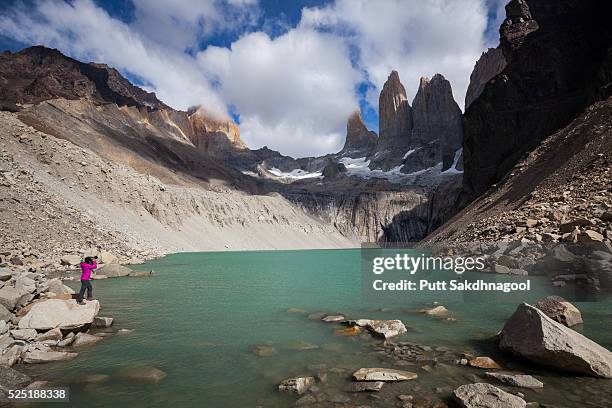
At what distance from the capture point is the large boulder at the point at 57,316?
11.2 meters

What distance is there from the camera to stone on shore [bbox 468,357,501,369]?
27.4ft

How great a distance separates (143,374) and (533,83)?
83093 mm

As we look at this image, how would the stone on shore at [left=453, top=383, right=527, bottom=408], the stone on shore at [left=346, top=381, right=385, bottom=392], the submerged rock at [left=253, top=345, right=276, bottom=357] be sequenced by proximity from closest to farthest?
the stone on shore at [left=453, top=383, right=527, bottom=408], the stone on shore at [left=346, top=381, right=385, bottom=392], the submerged rock at [left=253, top=345, right=276, bottom=357]

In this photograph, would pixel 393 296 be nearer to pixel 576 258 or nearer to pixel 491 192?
pixel 576 258

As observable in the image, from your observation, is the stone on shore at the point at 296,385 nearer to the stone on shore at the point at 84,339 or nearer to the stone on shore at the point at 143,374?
the stone on shore at the point at 143,374

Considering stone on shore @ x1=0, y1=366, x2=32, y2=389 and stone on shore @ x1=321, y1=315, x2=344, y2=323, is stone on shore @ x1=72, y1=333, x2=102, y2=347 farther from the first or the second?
stone on shore @ x1=321, y1=315, x2=344, y2=323

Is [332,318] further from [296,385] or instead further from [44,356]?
[44,356]

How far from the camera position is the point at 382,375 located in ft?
25.7

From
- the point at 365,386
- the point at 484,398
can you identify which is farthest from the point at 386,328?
the point at 484,398

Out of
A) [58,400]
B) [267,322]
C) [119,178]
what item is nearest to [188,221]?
[119,178]

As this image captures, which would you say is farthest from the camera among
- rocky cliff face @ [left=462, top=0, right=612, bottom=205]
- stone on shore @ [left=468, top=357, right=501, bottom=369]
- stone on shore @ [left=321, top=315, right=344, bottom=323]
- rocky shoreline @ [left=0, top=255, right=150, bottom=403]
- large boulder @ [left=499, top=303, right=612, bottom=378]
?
rocky cliff face @ [left=462, top=0, right=612, bottom=205]

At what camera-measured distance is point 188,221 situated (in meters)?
82.4

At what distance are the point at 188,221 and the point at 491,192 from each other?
63.2m

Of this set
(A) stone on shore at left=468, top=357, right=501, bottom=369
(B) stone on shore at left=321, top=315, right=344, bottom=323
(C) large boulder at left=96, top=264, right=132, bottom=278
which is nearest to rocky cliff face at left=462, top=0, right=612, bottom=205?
(B) stone on shore at left=321, top=315, right=344, bottom=323
